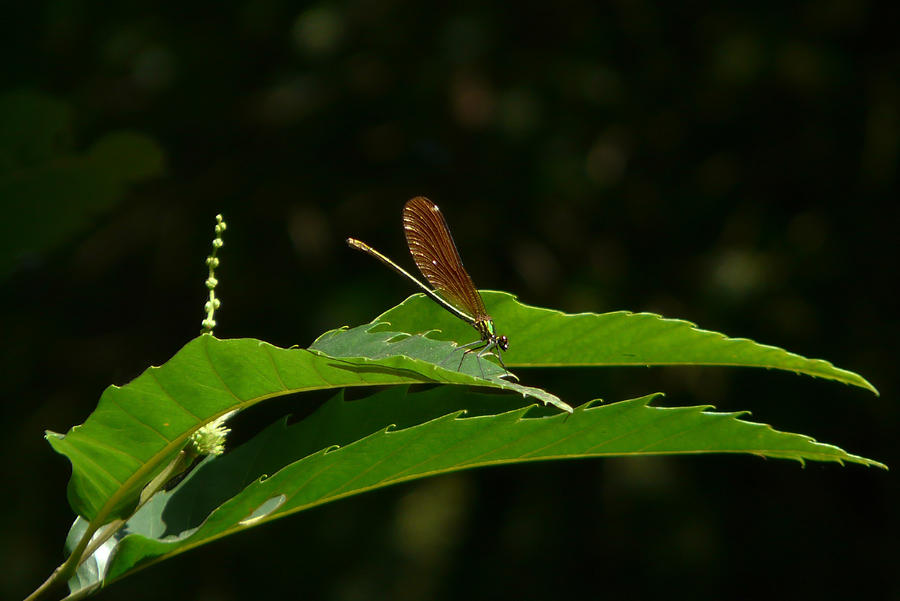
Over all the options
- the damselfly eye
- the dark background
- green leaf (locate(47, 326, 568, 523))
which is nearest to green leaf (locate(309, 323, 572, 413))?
green leaf (locate(47, 326, 568, 523))

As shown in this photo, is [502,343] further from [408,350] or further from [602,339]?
[408,350]

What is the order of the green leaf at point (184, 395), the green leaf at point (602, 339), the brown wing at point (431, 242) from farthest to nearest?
the brown wing at point (431, 242), the green leaf at point (602, 339), the green leaf at point (184, 395)

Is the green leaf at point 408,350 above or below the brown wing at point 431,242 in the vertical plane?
below

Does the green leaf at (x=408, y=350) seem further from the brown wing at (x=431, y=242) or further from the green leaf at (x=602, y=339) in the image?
the brown wing at (x=431, y=242)

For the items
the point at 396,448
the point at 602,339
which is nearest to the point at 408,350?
the point at 396,448

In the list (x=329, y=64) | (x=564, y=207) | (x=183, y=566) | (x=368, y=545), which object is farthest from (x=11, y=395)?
(x=564, y=207)

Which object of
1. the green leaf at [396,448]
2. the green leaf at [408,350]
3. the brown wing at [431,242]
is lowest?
the green leaf at [396,448]

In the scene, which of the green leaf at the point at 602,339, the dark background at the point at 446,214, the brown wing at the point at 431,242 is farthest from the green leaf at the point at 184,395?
the dark background at the point at 446,214

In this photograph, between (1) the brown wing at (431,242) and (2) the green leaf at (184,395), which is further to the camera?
(1) the brown wing at (431,242)
